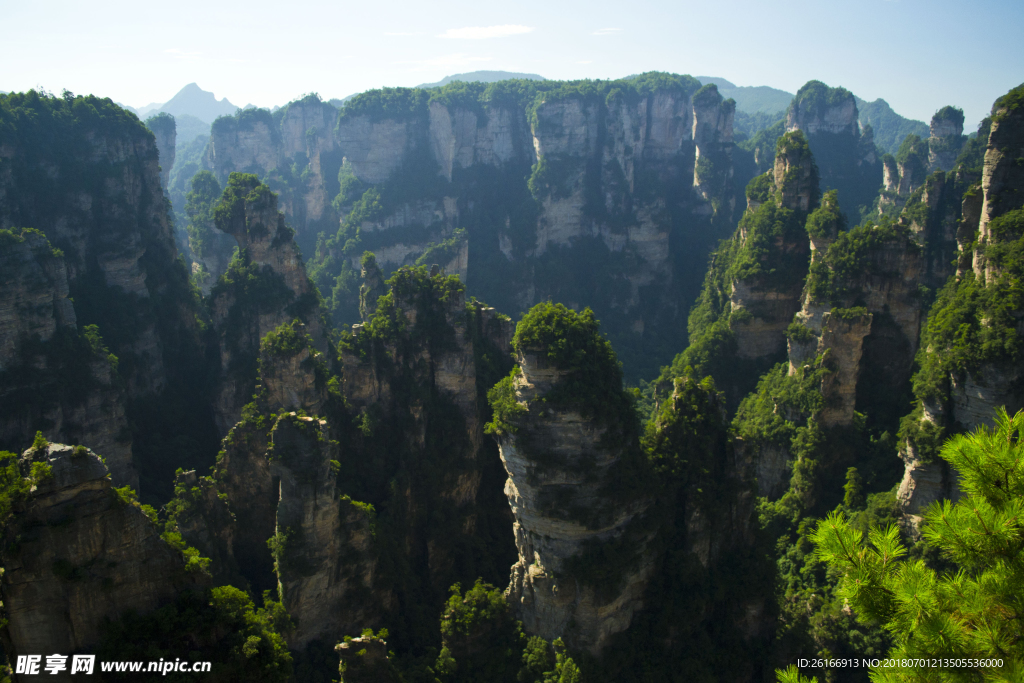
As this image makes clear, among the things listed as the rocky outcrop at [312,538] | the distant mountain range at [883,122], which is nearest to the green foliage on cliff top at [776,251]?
the rocky outcrop at [312,538]

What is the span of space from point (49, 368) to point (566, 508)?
2896 cm

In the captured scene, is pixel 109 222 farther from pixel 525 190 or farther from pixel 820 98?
pixel 820 98

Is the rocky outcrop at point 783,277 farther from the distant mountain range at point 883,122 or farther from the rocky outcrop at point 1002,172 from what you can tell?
the distant mountain range at point 883,122

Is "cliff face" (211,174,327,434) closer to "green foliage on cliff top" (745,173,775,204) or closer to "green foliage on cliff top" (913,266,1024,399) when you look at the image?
"green foliage on cliff top" (745,173,775,204)

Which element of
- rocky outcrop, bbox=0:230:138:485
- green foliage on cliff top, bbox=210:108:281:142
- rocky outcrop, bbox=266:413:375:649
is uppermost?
green foliage on cliff top, bbox=210:108:281:142

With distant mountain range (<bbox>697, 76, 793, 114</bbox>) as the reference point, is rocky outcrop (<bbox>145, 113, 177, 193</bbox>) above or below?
below

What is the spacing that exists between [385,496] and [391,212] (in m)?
52.8

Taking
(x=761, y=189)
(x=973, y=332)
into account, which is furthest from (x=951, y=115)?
(x=973, y=332)

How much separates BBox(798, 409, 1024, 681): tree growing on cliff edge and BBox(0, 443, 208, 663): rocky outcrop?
1735 cm

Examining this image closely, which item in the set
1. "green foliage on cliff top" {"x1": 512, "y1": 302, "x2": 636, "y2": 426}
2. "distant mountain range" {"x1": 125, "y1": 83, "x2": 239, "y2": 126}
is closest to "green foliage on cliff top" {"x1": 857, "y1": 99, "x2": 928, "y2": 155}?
"green foliage on cliff top" {"x1": 512, "y1": 302, "x2": 636, "y2": 426}

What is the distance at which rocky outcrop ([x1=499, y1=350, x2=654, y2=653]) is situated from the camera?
24.5 m

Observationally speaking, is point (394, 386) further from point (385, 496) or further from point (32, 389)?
point (32, 389)

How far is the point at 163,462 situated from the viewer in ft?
125

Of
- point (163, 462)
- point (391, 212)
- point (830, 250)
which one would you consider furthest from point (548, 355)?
point (391, 212)
